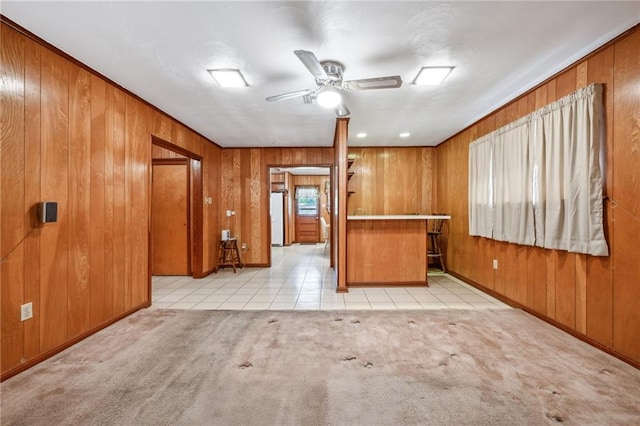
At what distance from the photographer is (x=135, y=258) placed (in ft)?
10.0

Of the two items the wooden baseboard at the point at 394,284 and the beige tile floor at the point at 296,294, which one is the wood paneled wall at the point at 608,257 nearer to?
the beige tile floor at the point at 296,294

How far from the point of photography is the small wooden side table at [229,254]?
523 cm

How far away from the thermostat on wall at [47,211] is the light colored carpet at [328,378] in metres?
1.11

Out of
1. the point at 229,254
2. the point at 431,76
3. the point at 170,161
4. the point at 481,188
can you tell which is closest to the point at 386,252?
the point at 481,188

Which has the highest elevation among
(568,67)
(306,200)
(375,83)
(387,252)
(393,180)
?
(568,67)

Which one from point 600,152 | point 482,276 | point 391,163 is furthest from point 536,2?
point 391,163

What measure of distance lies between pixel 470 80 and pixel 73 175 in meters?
3.97

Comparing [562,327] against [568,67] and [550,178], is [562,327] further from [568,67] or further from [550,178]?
[568,67]

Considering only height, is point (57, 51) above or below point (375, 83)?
above

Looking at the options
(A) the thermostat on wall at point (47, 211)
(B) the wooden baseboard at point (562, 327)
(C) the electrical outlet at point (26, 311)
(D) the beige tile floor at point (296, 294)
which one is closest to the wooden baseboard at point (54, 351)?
(C) the electrical outlet at point (26, 311)

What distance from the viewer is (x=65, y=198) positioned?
225 cm

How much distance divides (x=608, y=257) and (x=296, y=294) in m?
3.25

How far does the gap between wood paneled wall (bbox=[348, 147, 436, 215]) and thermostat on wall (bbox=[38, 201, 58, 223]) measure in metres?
4.46

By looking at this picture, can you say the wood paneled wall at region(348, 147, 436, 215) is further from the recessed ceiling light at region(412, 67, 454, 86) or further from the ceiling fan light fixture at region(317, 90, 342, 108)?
the ceiling fan light fixture at region(317, 90, 342, 108)
